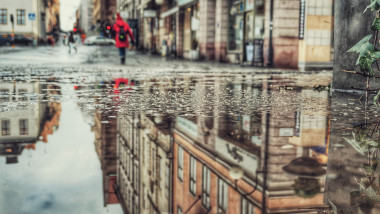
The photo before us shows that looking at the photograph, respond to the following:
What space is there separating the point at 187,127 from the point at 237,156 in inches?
43.0

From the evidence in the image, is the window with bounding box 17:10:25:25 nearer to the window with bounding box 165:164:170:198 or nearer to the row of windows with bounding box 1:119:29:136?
the row of windows with bounding box 1:119:29:136

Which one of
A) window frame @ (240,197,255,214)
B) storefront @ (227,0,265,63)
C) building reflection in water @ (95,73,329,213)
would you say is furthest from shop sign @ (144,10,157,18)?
window frame @ (240,197,255,214)

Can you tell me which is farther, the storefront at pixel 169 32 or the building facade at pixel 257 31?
the storefront at pixel 169 32

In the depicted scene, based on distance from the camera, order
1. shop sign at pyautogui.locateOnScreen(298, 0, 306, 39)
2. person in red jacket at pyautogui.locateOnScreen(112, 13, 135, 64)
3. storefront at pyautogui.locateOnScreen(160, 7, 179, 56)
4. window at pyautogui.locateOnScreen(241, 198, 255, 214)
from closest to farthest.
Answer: window at pyautogui.locateOnScreen(241, 198, 255, 214) < person in red jacket at pyautogui.locateOnScreen(112, 13, 135, 64) < shop sign at pyautogui.locateOnScreen(298, 0, 306, 39) < storefront at pyautogui.locateOnScreen(160, 7, 179, 56)

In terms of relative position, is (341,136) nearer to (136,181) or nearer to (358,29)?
(136,181)

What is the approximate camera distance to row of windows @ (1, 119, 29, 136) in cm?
356

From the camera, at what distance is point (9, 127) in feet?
12.5

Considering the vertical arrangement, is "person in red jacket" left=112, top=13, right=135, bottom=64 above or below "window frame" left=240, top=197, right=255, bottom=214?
above

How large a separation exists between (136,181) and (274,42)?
17.8 metres

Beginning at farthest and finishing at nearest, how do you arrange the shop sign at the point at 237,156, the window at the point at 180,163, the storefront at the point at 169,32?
the storefront at the point at 169,32
the shop sign at the point at 237,156
the window at the point at 180,163

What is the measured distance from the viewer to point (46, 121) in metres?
4.21

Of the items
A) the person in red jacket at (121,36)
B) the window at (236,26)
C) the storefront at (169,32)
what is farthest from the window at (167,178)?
the storefront at (169,32)

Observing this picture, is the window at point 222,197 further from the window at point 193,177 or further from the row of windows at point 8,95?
the row of windows at point 8,95

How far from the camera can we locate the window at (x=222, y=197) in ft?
6.21
